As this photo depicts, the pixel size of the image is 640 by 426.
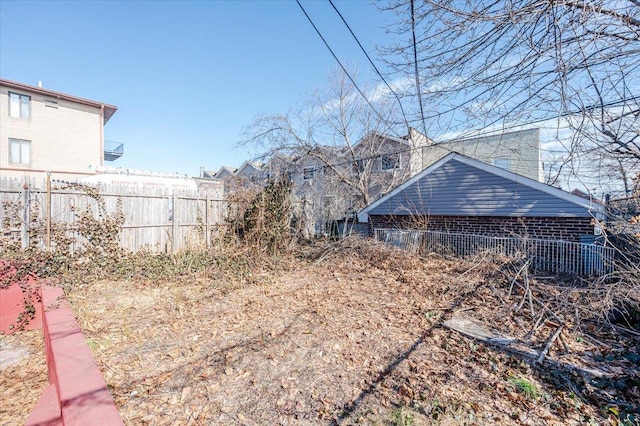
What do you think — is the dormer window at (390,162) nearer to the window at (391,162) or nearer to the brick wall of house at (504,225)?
the window at (391,162)

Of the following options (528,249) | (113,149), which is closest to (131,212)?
(528,249)

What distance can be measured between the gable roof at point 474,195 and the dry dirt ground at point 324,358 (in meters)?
4.18

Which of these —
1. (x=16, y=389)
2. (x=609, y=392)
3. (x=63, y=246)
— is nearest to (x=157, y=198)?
(x=63, y=246)

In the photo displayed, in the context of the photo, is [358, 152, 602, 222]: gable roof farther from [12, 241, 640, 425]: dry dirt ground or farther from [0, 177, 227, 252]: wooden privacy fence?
[0, 177, 227, 252]: wooden privacy fence

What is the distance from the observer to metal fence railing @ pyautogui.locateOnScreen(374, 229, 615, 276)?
22.7 feet

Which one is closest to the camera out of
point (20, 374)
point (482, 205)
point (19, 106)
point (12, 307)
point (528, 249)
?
point (20, 374)

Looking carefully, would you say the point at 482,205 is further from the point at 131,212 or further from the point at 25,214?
the point at 25,214

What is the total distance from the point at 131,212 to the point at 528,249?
1054 centimetres

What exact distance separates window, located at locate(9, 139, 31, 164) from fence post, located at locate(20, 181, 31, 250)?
16754 mm

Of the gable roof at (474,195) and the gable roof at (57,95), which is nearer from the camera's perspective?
the gable roof at (474,195)

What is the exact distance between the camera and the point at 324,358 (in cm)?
324

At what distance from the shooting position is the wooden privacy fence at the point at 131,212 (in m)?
6.30

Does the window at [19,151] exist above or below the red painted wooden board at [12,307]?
above

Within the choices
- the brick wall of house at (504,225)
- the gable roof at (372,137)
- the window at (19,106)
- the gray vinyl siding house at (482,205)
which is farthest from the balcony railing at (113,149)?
the brick wall of house at (504,225)
